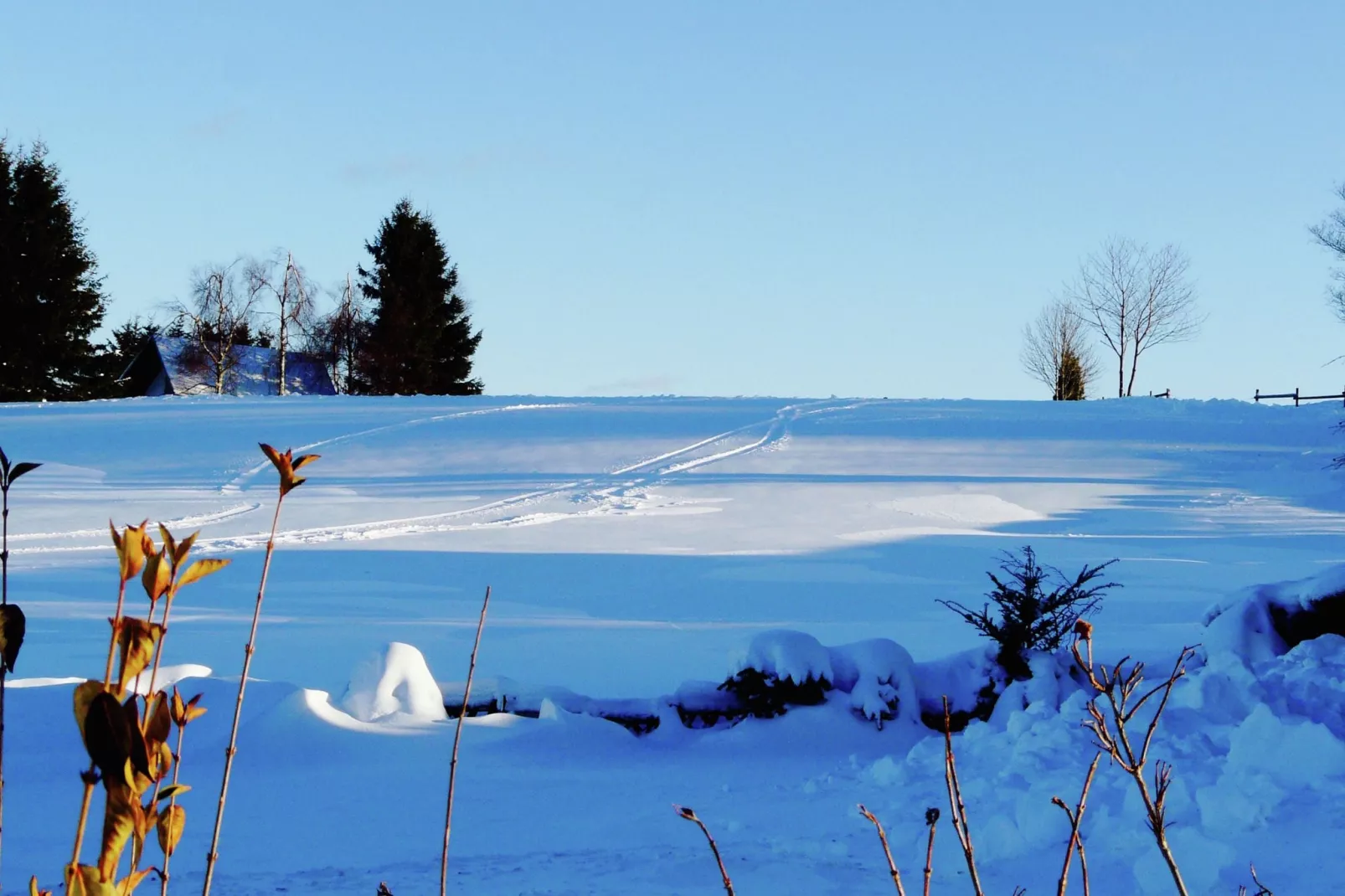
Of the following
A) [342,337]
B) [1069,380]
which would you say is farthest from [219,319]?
[1069,380]

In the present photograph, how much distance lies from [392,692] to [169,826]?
492 centimetres

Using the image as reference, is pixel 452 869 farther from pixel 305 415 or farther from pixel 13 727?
pixel 305 415

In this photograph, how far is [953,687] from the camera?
20.0 ft

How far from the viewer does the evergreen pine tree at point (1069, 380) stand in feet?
129

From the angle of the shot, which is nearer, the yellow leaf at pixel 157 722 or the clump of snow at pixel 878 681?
the yellow leaf at pixel 157 722

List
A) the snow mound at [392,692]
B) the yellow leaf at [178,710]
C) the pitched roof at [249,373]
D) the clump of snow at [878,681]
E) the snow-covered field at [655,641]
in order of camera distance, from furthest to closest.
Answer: the pitched roof at [249,373] < the clump of snow at [878,681] < the snow mound at [392,692] < the snow-covered field at [655,641] < the yellow leaf at [178,710]

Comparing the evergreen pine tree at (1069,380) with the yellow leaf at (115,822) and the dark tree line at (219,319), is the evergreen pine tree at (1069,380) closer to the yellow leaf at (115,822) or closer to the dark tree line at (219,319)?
the dark tree line at (219,319)

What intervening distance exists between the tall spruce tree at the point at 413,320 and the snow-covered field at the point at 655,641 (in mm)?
18710

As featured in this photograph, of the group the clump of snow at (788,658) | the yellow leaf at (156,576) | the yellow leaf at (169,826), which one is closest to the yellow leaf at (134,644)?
the yellow leaf at (156,576)

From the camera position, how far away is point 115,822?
0.80 m

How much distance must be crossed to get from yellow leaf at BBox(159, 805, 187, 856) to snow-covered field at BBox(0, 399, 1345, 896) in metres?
3.29

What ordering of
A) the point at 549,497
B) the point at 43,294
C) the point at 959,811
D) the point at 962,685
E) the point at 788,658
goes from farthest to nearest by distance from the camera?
the point at 43,294 → the point at 549,497 → the point at 962,685 → the point at 788,658 → the point at 959,811

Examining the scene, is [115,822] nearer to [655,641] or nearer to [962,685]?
[962,685]

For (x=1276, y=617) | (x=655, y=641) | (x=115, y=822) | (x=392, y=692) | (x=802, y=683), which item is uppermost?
(x=115, y=822)
